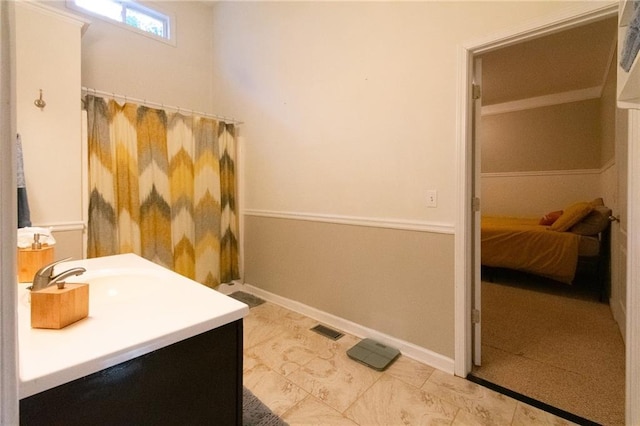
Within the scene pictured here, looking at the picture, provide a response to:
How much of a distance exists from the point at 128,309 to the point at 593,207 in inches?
164

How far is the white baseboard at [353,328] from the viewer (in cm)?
182

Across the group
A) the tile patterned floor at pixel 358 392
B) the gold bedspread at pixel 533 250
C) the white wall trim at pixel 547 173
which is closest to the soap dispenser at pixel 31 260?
the tile patterned floor at pixel 358 392

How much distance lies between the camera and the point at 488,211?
5.59m

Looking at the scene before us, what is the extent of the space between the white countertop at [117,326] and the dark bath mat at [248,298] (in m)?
1.85

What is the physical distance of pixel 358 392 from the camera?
1.59m

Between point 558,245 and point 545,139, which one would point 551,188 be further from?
point 558,245


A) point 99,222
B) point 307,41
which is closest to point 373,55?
point 307,41

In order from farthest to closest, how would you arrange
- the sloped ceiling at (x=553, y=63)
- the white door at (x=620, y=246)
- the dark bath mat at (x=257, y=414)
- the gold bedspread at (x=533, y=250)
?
1. the gold bedspread at (x=533, y=250)
2. the sloped ceiling at (x=553, y=63)
3. the white door at (x=620, y=246)
4. the dark bath mat at (x=257, y=414)

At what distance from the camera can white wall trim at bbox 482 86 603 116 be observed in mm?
4418

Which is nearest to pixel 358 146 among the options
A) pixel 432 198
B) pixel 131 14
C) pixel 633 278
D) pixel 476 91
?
pixel 432 198

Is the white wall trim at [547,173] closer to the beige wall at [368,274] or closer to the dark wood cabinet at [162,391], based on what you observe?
the beige wall at [368,274]

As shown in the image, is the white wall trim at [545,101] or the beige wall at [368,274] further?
the white wall trim at [545,101]

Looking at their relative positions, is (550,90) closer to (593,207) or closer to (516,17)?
(593,207)

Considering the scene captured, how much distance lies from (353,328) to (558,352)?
1408mm
